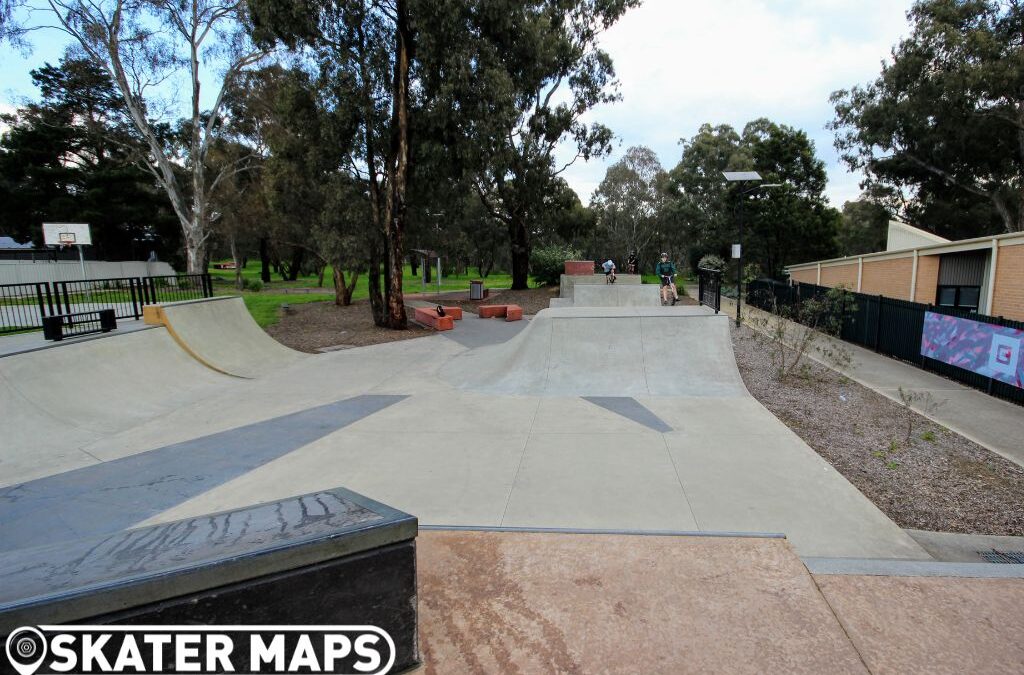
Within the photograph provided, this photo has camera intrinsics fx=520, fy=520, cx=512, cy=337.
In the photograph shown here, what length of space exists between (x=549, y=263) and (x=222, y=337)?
72.1 feet

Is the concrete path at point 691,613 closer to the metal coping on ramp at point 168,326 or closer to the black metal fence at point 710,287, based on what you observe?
the metal coping on ramp at point 168,326

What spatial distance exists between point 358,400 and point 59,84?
40.8 metres

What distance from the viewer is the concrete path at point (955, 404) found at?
7484 millimetres

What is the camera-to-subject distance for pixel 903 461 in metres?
6.13

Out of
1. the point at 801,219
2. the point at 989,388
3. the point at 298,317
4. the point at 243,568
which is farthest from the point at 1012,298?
the point at 801,219

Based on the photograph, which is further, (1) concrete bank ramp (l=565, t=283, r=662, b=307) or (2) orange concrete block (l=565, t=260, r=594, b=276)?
(2) orange concrete block (l=565, t=260, r=594, b=276)

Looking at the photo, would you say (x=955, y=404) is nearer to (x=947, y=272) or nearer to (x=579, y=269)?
(x=947, y=272)

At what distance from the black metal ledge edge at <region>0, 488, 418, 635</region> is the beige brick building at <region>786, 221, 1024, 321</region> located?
18.8 m

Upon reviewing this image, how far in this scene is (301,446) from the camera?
653cm

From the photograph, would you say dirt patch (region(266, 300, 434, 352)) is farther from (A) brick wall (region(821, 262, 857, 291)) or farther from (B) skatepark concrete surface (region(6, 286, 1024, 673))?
(A) brick wall (region(821, 262, 857, 291))

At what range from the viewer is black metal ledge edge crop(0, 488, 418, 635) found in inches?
71.0

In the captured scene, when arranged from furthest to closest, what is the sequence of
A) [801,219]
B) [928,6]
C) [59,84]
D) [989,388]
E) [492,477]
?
[801,219]
[59,84]
[928,6]
[989,388]
[492,477]

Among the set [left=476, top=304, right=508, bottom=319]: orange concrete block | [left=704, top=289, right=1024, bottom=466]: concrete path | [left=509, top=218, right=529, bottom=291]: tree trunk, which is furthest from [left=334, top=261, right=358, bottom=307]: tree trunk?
[left=704, top=289, right=1024, bottom=466]: concrete path

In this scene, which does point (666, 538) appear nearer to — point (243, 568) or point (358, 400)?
point (243, 568)
